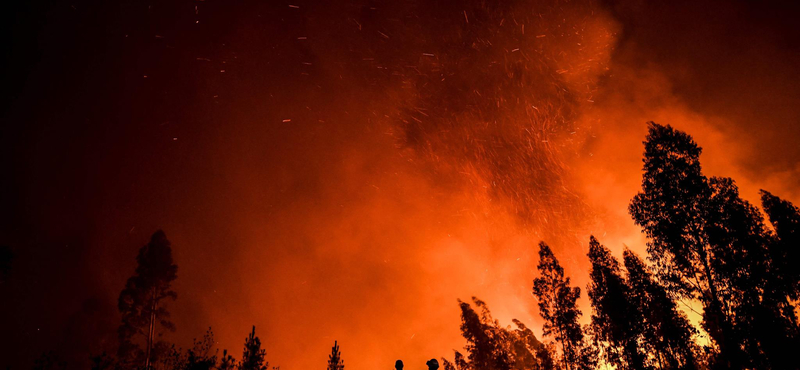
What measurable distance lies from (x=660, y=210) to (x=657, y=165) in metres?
2.26

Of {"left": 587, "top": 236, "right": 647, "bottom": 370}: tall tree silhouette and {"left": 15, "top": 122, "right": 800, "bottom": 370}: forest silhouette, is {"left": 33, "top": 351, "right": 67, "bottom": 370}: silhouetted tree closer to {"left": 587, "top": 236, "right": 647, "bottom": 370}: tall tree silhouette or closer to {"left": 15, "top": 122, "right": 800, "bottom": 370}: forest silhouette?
{"left": 15, "top": 122, "right": 800, "bottom": 370}: forest silhouette

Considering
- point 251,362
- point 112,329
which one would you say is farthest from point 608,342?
point 112,329

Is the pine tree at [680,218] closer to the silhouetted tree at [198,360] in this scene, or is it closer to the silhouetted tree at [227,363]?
the silhouetted tree at [198,360]

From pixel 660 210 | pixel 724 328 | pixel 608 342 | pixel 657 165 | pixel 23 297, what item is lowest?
pixel 724 328

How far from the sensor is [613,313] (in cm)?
2578

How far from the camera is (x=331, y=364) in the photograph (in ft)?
83.3

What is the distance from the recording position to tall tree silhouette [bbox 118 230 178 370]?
1344 inches

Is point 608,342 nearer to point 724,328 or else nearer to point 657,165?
point 724,328

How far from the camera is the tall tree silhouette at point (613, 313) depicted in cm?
2502

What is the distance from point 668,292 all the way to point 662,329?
905 cm

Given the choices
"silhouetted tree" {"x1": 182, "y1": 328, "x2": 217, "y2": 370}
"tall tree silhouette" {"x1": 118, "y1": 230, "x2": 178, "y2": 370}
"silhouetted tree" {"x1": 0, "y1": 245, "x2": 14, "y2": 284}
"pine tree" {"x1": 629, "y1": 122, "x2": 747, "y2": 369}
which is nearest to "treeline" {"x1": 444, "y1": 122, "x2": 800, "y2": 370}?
"pine tree" {"x1": 629, "y1": 122, "x2": 747, "y2": 369}

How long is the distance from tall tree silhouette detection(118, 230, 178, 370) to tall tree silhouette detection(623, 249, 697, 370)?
131 feet

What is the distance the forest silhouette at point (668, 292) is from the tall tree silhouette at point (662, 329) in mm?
65

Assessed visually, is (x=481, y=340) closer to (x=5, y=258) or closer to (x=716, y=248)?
(x=716, y=248)
